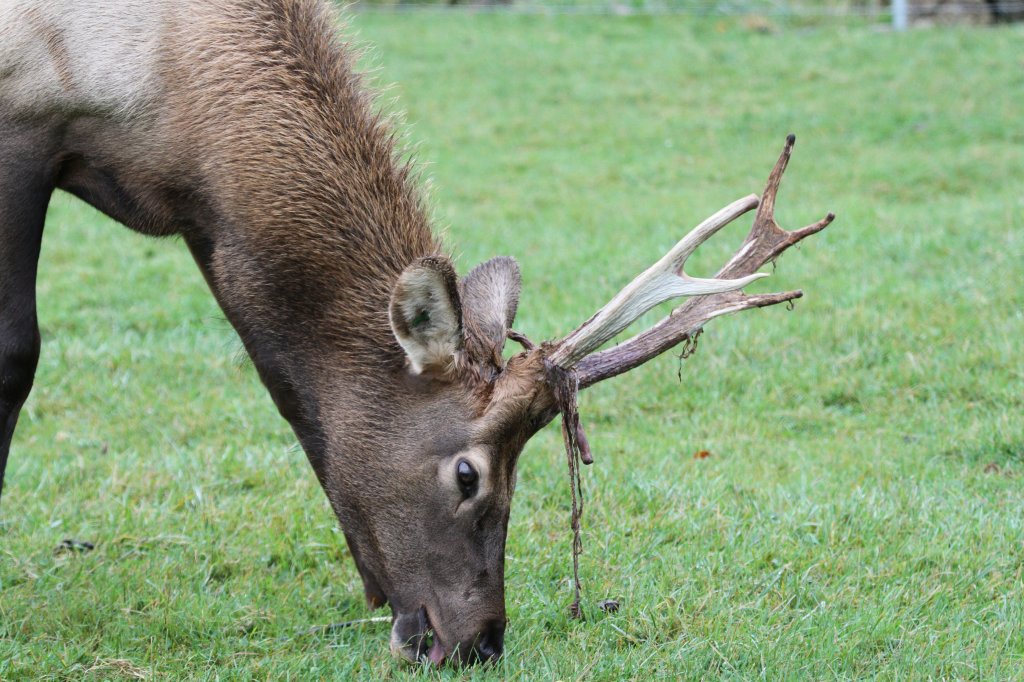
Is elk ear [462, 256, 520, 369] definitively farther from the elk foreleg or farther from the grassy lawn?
the elk foreleg

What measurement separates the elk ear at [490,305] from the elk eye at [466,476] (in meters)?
0.36

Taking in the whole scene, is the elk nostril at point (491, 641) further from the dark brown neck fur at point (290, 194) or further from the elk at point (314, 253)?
the dark brown neck fur at point (290, 194)

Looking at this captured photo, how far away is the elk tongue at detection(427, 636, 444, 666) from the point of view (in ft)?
13.8

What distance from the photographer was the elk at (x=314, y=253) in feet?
13.8

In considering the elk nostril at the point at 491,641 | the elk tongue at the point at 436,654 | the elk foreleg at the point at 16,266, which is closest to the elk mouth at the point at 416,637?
the elk tongue at the point at 436,654

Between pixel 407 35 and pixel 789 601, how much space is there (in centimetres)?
1389

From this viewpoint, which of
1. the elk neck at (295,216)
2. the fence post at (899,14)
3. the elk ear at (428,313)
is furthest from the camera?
the fence post at (899,14)

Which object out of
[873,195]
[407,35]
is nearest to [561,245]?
[873,195]

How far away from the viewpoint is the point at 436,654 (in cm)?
424

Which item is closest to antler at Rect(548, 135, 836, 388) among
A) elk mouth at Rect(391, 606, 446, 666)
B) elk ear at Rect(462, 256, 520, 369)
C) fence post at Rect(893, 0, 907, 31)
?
elk ear at Rect(462, 256, 520, 369)

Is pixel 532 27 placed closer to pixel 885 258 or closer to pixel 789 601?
pixel 885 258

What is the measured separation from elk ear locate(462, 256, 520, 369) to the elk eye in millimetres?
363

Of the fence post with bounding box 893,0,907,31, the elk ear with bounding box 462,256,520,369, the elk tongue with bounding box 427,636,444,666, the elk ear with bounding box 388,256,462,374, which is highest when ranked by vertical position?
the elk ear with bounding box 388,256,462,374

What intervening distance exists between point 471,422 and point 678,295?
2.64 feet
